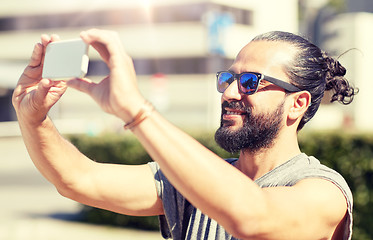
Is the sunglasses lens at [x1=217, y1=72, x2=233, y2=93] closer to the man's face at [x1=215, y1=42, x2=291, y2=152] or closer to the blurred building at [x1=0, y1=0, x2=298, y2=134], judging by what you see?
the man's face at [x1=215, y1=42, x2=291, y2=152]

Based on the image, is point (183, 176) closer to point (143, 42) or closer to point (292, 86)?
point (292, 86)

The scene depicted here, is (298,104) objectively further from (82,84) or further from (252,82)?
(82,84)

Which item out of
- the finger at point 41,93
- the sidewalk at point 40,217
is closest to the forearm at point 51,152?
the finger at point 41,93

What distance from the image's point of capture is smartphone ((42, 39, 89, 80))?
5.42 ft

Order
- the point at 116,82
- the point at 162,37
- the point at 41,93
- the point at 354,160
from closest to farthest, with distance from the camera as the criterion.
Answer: the point at 116,82
the point at 41,93
the point at 354,160
the point at 162,37

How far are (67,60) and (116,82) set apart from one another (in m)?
0.23

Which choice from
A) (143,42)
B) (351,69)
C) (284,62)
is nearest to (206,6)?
(143,42)

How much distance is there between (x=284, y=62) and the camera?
2186mm

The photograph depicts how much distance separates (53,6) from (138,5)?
7500 mm

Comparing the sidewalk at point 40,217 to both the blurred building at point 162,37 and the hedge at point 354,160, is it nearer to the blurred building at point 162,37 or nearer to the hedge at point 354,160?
the hedge at point 354,160

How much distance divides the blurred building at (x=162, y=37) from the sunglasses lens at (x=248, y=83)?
125 feet

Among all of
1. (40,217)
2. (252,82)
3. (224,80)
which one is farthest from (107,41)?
(40,217)

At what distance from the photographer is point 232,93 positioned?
7.16 feet

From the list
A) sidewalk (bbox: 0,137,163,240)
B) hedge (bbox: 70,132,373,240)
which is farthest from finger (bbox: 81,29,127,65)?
sidewalk (bbox: 0,137,163,240)
